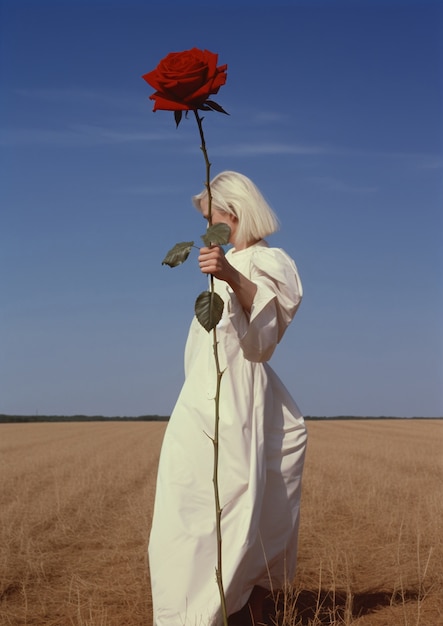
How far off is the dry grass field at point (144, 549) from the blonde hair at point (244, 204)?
1.70m

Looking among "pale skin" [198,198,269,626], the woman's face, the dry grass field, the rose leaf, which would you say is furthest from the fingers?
the dry grass field

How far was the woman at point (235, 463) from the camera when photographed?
3.66 metres

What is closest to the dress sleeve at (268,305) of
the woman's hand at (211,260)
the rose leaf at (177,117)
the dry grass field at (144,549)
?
the woman's hand at (211,260)

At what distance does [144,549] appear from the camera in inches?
250

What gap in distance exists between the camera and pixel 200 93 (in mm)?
2555

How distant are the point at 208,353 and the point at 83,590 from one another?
217 cm

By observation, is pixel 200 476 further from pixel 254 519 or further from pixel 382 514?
pixel 382 514

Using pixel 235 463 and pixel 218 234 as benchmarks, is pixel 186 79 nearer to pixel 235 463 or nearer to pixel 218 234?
pixel 218 234

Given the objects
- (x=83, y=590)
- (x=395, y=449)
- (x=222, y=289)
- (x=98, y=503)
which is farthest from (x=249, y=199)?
(x=395, y=449)

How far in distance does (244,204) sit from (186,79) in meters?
1.33

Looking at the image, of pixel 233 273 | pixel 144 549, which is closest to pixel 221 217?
pixel 233 273

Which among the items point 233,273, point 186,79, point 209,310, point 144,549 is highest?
point 186,79

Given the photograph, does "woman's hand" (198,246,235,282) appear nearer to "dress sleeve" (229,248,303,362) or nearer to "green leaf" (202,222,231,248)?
"green leaf" (202,222,231,248)

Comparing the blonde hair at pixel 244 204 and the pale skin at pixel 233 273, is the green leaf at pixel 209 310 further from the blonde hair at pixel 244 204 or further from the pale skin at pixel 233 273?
the blonde hair at pixel 244 204
